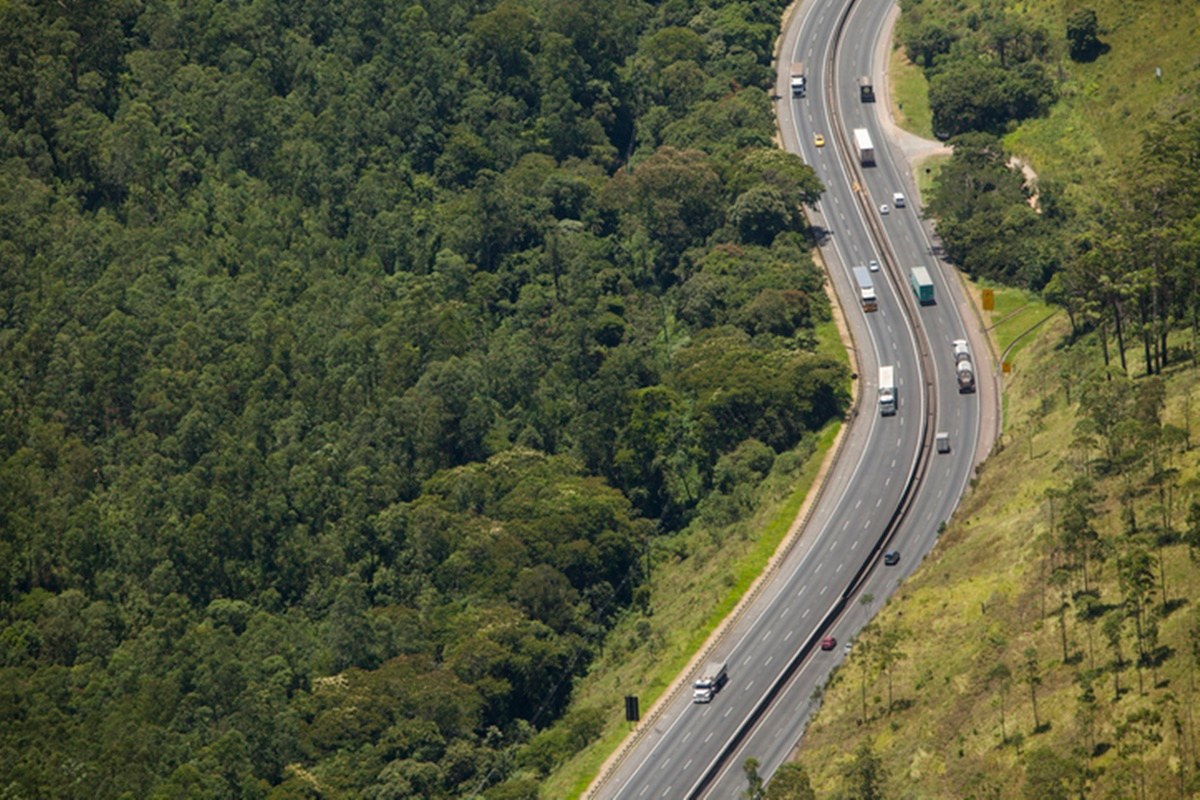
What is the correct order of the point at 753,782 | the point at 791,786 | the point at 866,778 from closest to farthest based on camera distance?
the point at 866,778, the point at 791,786, the point at 753,782

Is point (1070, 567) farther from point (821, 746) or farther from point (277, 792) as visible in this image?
point (277, 792)

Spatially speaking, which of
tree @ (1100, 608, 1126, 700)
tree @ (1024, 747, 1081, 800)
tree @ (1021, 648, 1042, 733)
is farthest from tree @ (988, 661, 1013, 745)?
tree @ (1024, 747, 1081, 800)

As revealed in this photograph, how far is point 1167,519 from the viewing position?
6447 inches

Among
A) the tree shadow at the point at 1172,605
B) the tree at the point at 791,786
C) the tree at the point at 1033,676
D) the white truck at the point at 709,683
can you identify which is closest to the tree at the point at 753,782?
the tree at the point at 791,786

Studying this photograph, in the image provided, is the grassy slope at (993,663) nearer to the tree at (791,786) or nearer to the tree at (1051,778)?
the tree at (1051,778)

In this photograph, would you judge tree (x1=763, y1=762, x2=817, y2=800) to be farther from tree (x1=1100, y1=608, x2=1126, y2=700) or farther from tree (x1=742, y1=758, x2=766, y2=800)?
tree (x1=1100, y1=608, x2=1126, y2=700)

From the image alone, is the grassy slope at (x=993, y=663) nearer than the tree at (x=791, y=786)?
Yes

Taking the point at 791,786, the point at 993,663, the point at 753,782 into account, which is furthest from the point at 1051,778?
the point at 753,782

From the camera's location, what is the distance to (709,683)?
621ft

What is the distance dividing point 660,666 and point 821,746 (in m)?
27.6

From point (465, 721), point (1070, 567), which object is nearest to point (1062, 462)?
point (1070, 567)

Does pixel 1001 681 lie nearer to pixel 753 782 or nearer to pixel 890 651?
pixel 890 651

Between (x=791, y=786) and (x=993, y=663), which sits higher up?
(x=993, y=663)

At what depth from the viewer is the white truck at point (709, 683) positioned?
189 meters
